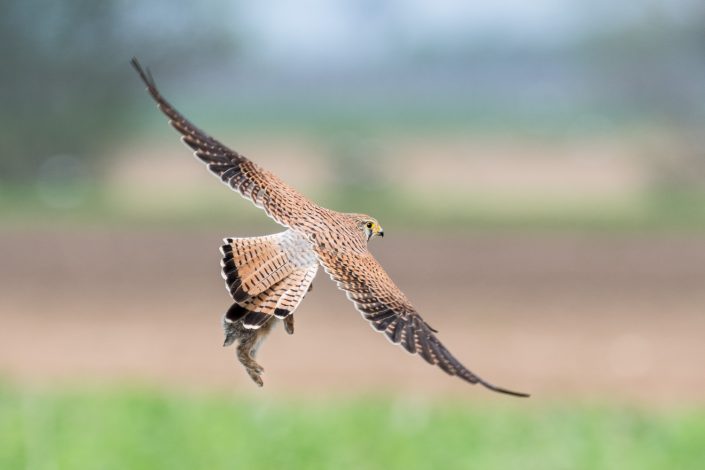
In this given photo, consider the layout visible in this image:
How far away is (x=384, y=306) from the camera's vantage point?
940mm

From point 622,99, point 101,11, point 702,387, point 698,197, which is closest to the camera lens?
point 101,11

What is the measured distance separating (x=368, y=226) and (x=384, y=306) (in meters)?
0.10

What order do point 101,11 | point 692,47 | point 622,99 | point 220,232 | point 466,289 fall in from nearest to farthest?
1. point 101,11
2. point 466,289
3. point 220,232
4. point 692,47
5. point 622,99

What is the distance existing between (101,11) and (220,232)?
2206 centimetres

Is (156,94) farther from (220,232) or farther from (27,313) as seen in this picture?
(220,232)

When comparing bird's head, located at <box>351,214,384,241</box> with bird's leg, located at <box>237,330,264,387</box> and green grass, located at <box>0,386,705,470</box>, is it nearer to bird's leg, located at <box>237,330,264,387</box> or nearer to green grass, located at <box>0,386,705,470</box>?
bird's leg, located at <box>237,330,264,387</box>

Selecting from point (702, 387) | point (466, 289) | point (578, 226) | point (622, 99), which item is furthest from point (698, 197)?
point (702, 387)

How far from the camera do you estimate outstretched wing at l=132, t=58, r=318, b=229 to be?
956mm

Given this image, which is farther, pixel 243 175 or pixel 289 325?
pixel 243 175

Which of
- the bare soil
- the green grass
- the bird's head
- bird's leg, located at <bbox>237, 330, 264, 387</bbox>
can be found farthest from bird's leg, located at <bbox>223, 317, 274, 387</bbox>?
the bare soil

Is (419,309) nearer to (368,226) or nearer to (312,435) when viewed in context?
(312,435)

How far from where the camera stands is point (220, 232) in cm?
2408

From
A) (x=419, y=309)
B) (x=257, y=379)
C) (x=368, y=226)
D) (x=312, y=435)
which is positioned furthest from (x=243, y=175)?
(x=419, y=309)

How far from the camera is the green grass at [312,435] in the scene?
10.7m
